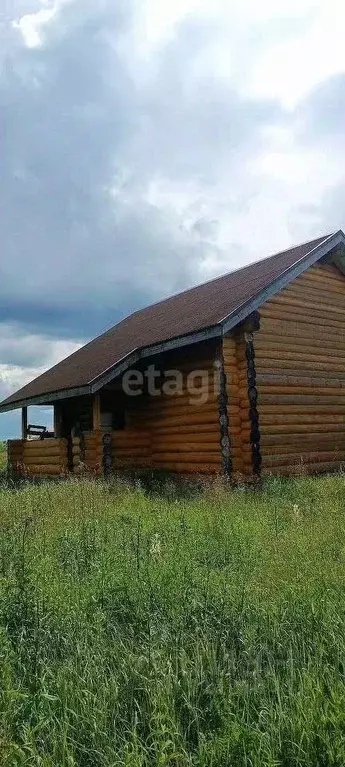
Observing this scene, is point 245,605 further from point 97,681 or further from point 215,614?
point 97,681

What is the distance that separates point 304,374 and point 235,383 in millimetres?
2119

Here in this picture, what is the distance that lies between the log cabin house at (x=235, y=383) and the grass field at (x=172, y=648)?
18.7 ft

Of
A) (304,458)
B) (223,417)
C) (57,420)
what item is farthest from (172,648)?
(57,420)

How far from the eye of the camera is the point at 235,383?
12.2 meters

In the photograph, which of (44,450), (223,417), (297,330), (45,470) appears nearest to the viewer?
(223,417)

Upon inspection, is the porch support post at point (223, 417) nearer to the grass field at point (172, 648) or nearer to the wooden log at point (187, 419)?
the wooden log at point (187, 419)

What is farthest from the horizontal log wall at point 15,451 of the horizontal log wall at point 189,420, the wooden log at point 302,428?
the wooden log at point 302,428

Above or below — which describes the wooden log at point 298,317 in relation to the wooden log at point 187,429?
above

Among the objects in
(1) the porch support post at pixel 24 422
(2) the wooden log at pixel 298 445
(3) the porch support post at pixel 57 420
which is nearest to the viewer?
(2) the wooden log at pixel 298 445

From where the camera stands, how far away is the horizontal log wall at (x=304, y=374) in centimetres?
1250

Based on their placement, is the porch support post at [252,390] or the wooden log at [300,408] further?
the wooden log at [300,408]

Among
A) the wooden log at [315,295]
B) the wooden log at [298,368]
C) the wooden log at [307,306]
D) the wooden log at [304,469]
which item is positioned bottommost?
the wooden log at [304,469]

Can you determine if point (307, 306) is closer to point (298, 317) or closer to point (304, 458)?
point (298, 317)

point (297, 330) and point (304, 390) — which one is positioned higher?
point (297, 330)
